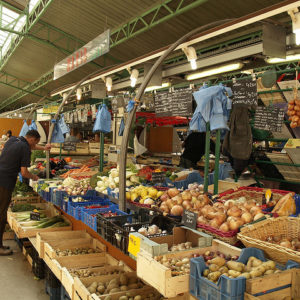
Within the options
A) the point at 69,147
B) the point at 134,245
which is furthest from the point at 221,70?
the point at 134,245

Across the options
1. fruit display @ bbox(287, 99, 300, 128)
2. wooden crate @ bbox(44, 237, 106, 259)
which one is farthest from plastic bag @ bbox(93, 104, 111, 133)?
fruit display @ bbox(287, 99, 300, 128)

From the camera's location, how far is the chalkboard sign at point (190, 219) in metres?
2.61

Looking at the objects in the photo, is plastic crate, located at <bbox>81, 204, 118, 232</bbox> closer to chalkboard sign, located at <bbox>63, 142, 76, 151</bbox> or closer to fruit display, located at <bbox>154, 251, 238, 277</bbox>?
fruit display, located at <bbox>154, 251, 238, 277</bbox>

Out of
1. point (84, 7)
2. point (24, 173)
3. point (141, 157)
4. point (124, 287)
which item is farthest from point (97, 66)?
point (124, 287)

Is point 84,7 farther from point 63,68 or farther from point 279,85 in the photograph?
point 279,85

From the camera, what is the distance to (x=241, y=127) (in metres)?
4.28

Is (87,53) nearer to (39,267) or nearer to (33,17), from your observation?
(39,267)

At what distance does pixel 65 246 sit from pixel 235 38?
685cm

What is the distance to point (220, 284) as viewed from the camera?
1.70 metres

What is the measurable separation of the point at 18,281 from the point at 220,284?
12.3 feet

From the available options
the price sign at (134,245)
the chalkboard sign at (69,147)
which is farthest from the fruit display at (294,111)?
the chalkboard sign at (69,147)

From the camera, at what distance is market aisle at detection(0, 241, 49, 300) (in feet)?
13.4

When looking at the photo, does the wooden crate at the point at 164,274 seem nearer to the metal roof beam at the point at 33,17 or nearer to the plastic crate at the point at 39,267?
the plastic crate at the point at 39,267

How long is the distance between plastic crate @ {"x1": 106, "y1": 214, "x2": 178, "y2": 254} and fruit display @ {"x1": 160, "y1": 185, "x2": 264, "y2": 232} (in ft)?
0.66
